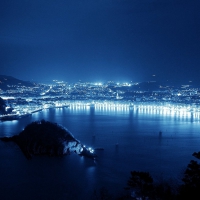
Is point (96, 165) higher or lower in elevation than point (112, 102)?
lower

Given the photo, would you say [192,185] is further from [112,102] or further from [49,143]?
[112,102]

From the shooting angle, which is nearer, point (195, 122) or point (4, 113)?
point (195, 122)

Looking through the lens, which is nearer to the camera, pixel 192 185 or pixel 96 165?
pixel 192 185

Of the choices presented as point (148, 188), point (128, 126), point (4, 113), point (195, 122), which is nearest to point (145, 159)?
point (148, 188)

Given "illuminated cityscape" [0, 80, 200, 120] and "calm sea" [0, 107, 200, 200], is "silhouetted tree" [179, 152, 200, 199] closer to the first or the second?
"calm sea" [0, 107, 200, 200]

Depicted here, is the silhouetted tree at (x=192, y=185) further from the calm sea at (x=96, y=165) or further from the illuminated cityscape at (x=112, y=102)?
the illuminated cityscape at (x=112, y=102)

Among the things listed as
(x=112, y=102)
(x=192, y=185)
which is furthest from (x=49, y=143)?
(x=112, y=102)

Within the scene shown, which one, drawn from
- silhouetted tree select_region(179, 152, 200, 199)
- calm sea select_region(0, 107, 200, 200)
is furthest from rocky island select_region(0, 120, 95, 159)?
silhouetted tree select_region(179, 152, 200, 199)

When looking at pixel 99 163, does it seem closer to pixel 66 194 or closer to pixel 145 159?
pixel 145 159

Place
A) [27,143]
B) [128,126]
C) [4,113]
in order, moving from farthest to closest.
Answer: [4,113]
[128,126]
[27,143]
